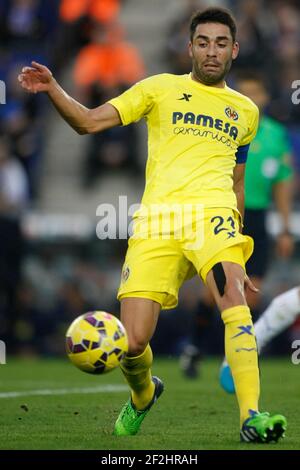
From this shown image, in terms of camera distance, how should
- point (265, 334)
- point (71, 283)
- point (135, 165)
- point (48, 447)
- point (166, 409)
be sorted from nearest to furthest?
point (48, 447), point (166, 409), point (265, 334), point (71, 283), point (135, 165)

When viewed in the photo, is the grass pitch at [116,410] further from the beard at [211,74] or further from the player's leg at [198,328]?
the beard at [211,74]

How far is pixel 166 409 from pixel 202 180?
89.2 inches

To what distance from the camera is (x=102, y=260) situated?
50.5 ft

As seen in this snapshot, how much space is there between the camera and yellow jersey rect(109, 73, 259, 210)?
6.48m

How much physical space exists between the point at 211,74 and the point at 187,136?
371 millimetres

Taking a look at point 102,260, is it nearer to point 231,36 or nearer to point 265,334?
point 265,334

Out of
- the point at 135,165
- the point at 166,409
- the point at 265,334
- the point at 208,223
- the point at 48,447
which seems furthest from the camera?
the point at 135,165

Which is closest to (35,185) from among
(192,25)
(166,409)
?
(166,409)

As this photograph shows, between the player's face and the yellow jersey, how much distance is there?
12 centimetres

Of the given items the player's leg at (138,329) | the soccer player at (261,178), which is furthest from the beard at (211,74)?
the soccer player at (261,178)

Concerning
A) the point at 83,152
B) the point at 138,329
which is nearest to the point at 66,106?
the point at 138,329

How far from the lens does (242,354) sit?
6.09 meters
